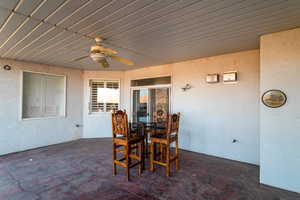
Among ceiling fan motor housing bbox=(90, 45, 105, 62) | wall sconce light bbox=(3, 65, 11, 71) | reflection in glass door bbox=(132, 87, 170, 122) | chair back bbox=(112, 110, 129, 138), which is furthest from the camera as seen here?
reflection in glass door bbox=(132, 87, 170, 122)

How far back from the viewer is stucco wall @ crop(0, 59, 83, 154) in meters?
4.04

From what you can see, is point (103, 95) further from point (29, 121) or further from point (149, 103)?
point (29, 121)

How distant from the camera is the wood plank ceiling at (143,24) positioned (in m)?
1.82

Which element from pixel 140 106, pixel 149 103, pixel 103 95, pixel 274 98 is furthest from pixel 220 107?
pixel 103 95

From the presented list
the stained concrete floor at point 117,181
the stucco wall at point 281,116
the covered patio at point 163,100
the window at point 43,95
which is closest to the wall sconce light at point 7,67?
the covered patio at point 163,100

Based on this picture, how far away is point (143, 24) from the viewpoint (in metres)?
2.28

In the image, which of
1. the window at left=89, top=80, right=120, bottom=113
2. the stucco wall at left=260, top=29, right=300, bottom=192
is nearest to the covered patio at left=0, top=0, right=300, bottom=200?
the stucco wall at left=260, top=29, right=300, bottom=192

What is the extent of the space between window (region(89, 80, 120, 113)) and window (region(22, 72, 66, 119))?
3.23 feet

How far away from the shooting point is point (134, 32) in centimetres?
255

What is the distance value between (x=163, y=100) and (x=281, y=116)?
3.02 meters

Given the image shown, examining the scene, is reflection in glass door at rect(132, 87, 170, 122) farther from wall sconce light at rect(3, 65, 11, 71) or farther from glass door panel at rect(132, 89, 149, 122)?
wall sconce light at rect(3, 65, 11, 71)

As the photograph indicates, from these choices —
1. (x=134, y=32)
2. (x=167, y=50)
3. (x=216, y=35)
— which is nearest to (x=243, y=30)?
(x=216, y=35)

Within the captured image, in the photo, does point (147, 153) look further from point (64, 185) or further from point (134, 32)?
point (134, 32)

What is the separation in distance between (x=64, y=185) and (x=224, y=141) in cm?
355
